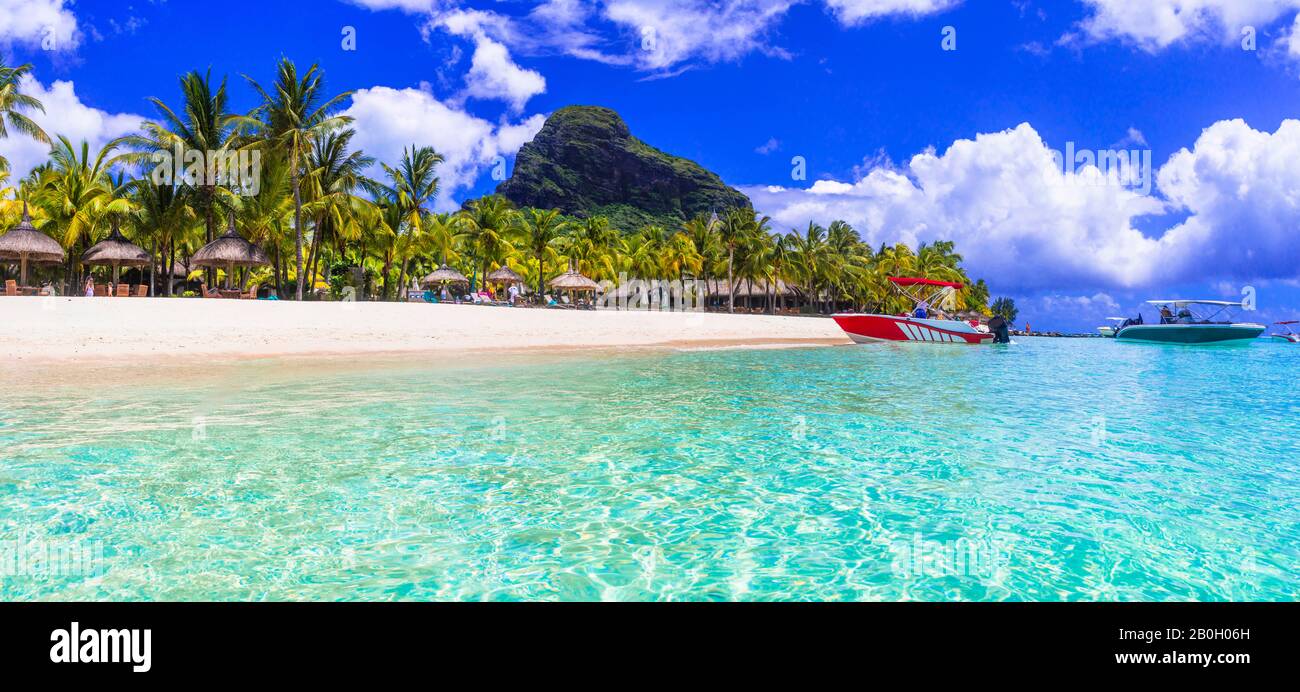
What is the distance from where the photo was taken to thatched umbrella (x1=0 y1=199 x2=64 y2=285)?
26.5m

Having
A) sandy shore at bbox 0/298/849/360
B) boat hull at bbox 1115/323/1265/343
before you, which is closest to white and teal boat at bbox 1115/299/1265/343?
boat hull at bbox 1115/323/1265/343

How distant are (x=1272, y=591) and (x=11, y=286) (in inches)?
1298

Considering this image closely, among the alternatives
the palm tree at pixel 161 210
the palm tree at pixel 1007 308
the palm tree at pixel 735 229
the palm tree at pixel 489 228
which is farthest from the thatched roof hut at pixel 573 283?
the palm tree at pixel 1007 308

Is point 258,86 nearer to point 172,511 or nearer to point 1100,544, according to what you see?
point 172,511

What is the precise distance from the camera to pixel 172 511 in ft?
16.0

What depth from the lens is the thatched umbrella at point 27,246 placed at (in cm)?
2650

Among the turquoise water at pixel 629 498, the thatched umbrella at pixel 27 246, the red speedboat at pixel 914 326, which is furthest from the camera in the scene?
the red speedboat at pixel 914 326

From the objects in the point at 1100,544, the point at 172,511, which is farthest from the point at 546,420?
the point at 1100,544

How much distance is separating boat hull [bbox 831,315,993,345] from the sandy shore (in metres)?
2.47

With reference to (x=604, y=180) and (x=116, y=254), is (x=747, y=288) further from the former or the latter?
(x=604, y=180)

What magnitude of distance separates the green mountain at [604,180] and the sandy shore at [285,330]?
10403 cm

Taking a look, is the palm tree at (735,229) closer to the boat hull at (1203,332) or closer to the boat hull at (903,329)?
the boat hull at (903,329)

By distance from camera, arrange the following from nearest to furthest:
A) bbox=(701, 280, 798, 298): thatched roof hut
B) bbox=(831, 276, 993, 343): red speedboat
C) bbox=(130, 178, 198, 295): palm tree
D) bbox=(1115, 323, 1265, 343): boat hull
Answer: bbox=(130, 178, 198, 295): palm tree
bbox=(831, 276, 993, 343): red speedboat
bbox=(1115, 323, 1265, 343): boat hull
bbox=(701, 280, 798, 298): thatched roof hut

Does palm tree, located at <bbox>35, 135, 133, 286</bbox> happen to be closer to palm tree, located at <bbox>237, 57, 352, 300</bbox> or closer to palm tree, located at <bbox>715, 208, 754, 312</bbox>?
palm tree, located at <bbox>237, 57, 352, 300</bbox>
